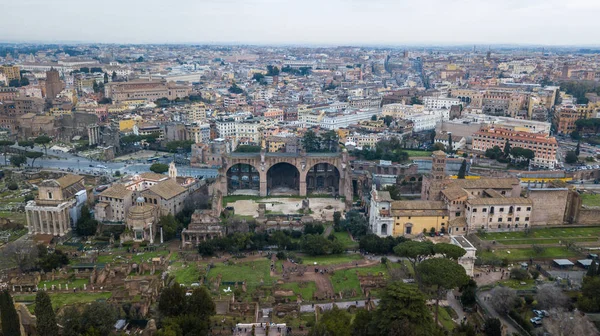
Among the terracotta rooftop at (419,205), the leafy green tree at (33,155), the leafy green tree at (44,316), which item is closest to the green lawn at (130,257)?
the leafy green tree at (44,316)

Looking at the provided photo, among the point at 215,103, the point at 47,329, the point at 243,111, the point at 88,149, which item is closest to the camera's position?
the point at 47,329

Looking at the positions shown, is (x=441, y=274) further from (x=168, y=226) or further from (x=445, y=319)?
(x=168, y=226)

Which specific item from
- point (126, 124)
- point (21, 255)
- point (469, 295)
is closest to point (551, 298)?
point (469, 295)

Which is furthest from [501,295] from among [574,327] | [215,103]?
[215,103]

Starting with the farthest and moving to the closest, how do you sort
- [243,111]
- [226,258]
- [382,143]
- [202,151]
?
[243,111] → [382,143] → [202,151] → [226,258]

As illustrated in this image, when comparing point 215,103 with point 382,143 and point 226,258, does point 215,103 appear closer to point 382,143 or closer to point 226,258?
point 382,143

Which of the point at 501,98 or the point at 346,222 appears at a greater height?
the point at 501,98
